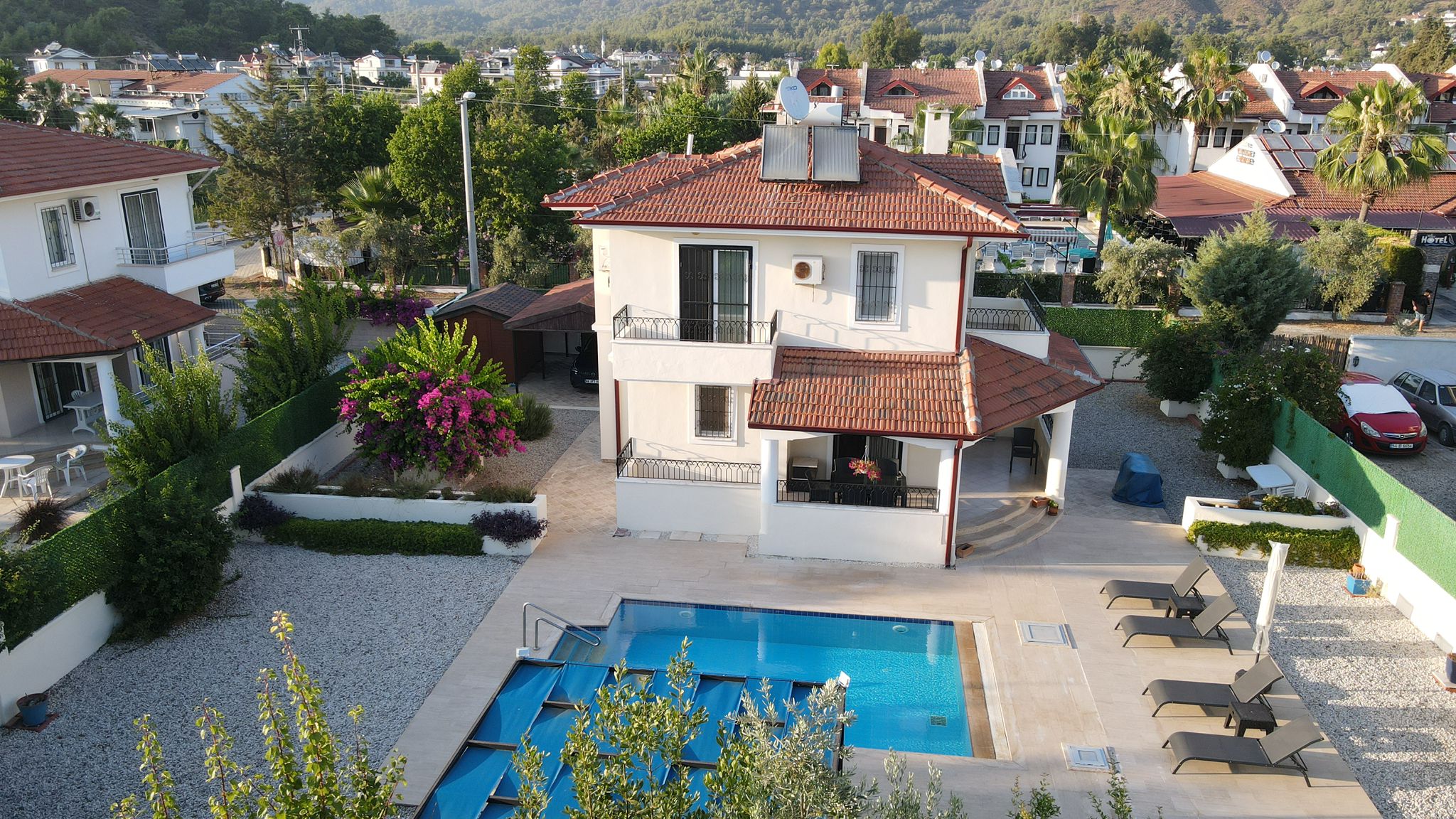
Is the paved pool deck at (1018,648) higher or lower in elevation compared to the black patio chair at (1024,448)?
lower

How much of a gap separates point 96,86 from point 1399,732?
114538mm

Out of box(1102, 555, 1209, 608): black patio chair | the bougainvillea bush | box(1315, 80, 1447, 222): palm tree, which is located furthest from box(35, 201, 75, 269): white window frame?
box(1315, 80, 1447, 222): palm tree

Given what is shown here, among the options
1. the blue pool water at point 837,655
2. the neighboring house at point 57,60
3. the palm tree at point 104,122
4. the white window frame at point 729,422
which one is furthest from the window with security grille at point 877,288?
the neighboring house at point 57,60

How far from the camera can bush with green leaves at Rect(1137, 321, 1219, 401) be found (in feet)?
86.7

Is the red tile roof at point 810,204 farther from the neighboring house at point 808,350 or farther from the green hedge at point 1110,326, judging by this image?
the green hedge at point 1110,326

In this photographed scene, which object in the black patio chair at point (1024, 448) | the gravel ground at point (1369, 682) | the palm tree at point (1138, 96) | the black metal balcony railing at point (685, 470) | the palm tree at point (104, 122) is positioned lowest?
the gravel ground at point (1369, 682)

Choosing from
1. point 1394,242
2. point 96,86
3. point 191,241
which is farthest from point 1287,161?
point 96,86

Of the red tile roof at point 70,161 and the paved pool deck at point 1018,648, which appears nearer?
the paved pool deck at point 1018,648

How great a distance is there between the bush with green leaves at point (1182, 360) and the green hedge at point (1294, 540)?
7.89 m

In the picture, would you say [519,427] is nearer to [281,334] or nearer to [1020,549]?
[281,334]

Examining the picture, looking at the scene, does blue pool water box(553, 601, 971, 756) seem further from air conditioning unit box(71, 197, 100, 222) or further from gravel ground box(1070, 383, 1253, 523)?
air conditioning unit box(71, 197, 100, 222)

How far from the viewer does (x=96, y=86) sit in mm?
96125

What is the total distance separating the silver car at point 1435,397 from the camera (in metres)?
25.5

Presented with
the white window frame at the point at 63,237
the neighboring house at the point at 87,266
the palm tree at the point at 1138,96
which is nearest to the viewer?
the neighboring house at the point at 87,266
